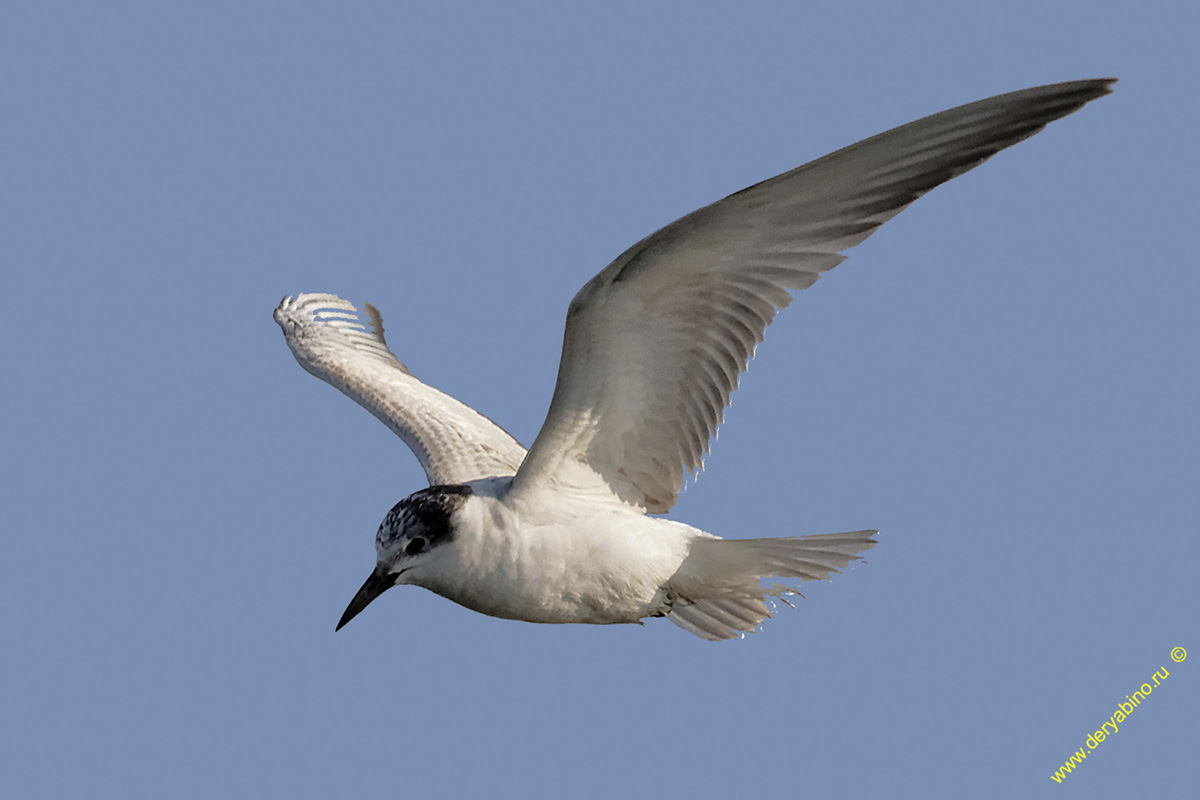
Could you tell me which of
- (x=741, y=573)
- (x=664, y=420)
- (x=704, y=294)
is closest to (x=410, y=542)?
(x=664, y=420)

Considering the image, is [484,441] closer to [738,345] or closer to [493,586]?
[493,586]

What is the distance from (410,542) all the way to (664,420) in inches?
45.7

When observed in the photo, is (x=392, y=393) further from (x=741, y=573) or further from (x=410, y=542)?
(x=741, y=573)

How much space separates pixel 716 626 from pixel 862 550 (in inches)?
29.7

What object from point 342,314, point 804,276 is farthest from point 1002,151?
point 342,314

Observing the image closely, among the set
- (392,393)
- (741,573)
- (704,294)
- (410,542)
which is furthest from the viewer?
(392,393)

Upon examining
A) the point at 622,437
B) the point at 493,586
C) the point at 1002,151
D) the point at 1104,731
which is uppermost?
the point at 1002,151

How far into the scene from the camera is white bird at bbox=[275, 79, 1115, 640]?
17.2 ft

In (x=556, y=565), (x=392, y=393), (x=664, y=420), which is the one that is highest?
(x=392, y=393)

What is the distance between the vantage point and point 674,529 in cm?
610

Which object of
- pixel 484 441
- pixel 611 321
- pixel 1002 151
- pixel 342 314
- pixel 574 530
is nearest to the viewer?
pixel 1002 151

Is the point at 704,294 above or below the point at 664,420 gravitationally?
above

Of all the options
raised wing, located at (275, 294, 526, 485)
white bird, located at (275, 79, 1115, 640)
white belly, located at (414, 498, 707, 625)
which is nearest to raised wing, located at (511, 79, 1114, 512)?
white bird, located at (275, 79, 1115, 640)

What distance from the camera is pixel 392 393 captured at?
7.46 meters
